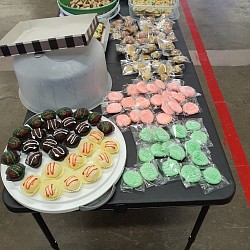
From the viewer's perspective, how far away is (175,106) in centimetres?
99

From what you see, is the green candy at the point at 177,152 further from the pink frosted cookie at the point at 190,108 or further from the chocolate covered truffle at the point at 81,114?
the chocolate covered truffle at the point at 81,114

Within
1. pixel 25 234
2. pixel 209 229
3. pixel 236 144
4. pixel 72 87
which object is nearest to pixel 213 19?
pixel 236 144

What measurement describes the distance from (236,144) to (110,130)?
1121 millimetres

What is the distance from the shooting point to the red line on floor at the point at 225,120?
1.56 metres

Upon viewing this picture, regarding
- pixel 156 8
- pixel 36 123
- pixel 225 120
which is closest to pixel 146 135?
pixel 36 123

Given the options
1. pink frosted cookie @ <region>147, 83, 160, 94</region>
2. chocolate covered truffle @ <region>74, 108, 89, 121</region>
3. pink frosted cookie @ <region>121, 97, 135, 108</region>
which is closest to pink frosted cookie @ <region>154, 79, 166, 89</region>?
pink frosted cookie @ <region>147, 83, 160, 94</region>

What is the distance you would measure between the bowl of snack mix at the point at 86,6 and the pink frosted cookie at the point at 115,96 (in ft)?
1.75

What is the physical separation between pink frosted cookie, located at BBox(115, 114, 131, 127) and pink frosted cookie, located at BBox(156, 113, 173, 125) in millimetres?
104

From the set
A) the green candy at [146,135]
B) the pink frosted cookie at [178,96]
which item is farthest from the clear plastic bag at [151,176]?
the pink frosted cookie at [178,96]

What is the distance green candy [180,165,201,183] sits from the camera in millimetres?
781

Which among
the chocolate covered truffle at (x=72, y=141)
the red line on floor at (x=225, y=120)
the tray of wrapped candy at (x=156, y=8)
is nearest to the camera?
the chocolate covered truffle at (x=72, y=141)

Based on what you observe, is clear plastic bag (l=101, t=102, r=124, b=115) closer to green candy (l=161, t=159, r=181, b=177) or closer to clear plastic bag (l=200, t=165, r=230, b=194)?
green candy (l=161, t=159, r=181, b=177)

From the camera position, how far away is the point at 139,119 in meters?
0.97

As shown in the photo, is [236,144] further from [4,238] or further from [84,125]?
[4,238]
